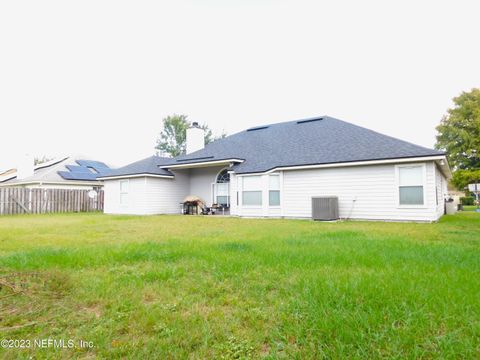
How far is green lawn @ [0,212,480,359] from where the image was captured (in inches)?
75.2

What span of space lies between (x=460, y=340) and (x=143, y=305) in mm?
2498

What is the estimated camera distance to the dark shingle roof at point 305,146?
1121cm

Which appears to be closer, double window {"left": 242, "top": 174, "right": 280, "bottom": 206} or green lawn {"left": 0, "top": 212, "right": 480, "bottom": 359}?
green lawn {"left": 0, "top": 212, "right": 480, "bottom": 359}

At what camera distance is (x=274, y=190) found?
43.5 feet

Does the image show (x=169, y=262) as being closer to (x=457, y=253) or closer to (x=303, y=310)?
(x=303, y=310)

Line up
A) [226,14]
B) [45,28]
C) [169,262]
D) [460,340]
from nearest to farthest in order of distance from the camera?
Answer: [460,340], [169,262], [45,28], [226,14]

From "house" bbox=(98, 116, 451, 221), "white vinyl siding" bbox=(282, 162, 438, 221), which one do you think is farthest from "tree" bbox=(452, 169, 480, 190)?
"white vinyl siding" bbox=(282, 162, 438, 221)

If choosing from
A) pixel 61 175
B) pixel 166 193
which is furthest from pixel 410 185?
pixel 61 175

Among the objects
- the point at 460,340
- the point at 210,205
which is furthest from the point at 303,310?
the point at 210,205

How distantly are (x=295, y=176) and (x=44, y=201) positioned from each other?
15.9 meters

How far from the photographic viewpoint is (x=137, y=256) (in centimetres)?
446

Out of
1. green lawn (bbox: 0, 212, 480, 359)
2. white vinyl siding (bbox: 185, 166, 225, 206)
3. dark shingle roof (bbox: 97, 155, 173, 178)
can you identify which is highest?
dark shingle roof (bbox: 97, 155, 173, 178)

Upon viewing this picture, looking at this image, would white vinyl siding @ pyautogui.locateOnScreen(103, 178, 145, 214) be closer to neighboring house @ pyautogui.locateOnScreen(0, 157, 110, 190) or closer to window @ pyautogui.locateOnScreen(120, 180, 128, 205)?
window @ pyautogui.locateOnScreen(120, 180, 128, 205)

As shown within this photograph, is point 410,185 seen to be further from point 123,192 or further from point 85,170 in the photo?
point 85,170
